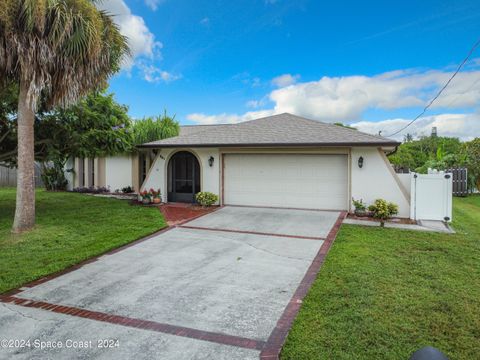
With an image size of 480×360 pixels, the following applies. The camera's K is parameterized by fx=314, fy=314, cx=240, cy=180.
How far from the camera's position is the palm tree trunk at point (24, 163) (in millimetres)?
8148

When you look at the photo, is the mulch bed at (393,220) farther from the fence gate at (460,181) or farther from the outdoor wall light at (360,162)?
the fence gate at (460,181)

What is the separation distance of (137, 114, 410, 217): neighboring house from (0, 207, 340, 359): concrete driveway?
4455mm

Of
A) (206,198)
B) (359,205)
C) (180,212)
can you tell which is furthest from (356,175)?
(180,212)

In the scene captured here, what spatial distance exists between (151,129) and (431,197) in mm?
13491

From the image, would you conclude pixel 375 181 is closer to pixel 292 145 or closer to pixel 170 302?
pixel 292 145

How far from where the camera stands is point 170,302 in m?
4.54

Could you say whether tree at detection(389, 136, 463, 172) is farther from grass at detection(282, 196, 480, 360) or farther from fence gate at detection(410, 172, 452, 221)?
grass at detection(282, 196, 480, 360)

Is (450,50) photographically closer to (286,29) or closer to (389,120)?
(286,29)

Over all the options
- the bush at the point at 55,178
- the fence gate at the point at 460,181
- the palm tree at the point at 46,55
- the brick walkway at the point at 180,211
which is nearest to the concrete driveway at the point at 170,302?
the brick walkway at the point at 180,211

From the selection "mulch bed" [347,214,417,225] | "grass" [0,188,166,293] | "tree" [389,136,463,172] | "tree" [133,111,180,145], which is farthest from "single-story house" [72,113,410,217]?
"tree" [389,136,463,172]

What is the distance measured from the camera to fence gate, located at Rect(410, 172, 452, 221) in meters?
9.73

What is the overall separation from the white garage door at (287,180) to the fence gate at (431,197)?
239cm

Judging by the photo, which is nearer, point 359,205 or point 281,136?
point 359,205

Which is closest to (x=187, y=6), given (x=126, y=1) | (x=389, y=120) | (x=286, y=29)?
(x=126, y=1)
